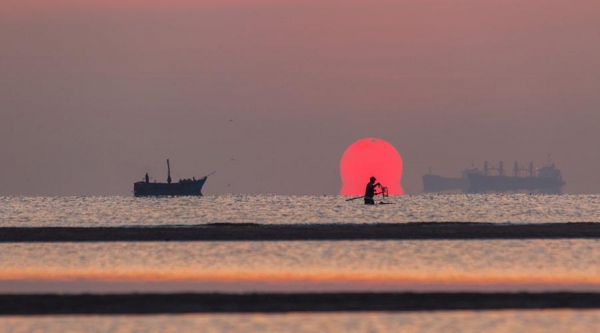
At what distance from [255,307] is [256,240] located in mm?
24299

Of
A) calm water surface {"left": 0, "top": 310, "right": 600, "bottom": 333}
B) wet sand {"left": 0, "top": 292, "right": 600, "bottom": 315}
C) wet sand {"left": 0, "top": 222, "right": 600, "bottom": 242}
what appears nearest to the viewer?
calm water surface {"left": 0, "top": 310, "right": 600, "bottom": 333}

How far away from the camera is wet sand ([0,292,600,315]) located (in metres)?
21.9

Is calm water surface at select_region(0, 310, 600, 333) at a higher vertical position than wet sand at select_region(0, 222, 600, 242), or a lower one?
higher

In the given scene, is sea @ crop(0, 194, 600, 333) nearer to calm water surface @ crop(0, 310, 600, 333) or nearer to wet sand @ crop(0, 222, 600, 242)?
calm water surface @ crop(0, 310, 600, 333)

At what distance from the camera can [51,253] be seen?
39938 millimetres

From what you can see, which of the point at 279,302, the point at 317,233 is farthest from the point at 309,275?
the point at 317,233

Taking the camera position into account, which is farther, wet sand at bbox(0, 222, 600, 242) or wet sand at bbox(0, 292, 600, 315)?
wet sand at bbox(0, 222, 600, 242)

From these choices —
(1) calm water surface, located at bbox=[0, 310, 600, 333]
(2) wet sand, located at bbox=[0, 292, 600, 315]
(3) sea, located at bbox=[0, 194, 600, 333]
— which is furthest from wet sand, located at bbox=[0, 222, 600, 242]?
(1) calm water surface, located at bbox=[0, 310, 600, 333]

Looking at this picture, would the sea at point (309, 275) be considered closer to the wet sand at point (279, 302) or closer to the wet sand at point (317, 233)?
the wet sand at point (279, 302)

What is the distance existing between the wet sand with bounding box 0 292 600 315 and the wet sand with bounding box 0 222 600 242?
23163 millimetres

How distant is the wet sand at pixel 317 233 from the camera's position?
48.4 metres

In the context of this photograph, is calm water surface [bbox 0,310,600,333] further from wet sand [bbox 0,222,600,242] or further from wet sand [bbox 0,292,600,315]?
wet sand [bbox 0,222,600,242]

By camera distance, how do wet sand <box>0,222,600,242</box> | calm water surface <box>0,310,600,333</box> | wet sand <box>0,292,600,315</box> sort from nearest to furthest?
calm water surface <box>0,310,600,333</box>
wet sand <box>0,292,600,315</box>
wet sand <box>0,222,600,242</box>

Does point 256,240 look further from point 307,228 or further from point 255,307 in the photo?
point 255,307
